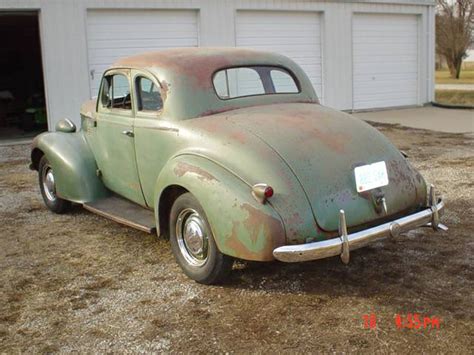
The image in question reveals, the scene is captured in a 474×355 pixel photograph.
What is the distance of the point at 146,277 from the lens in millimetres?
4535

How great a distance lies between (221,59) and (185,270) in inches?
72.1

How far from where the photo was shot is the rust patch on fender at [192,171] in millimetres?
4064

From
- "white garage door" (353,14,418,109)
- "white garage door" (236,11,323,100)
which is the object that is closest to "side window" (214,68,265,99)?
"white garage door" (236,11,323,100)

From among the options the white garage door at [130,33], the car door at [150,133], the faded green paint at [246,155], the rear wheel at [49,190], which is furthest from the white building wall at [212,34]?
the car door at [150,133]

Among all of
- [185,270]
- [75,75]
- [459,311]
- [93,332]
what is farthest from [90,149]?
[75,75]

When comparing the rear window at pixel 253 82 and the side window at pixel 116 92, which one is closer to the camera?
the rear window at pixel 253 82

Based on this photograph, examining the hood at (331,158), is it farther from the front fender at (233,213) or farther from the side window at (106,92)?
the side window at (106,92)

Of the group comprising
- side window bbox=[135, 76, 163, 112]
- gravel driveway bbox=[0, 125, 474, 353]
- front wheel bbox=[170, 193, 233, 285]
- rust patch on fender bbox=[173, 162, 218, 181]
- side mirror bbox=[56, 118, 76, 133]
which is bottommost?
gravel driveway bbox=[0, 125, 474, 353]

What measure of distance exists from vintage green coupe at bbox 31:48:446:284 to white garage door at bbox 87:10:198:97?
803cm

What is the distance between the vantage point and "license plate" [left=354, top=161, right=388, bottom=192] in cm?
412

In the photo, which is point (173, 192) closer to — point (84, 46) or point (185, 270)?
point (185, 270)

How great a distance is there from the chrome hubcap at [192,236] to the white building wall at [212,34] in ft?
30.4

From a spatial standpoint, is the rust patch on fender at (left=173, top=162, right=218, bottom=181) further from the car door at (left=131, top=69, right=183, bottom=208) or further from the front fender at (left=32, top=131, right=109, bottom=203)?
the front fender at (left=32, top=131, right=109, bottom=203)

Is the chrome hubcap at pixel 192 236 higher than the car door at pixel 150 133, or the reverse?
the car door at pixel 150 133
